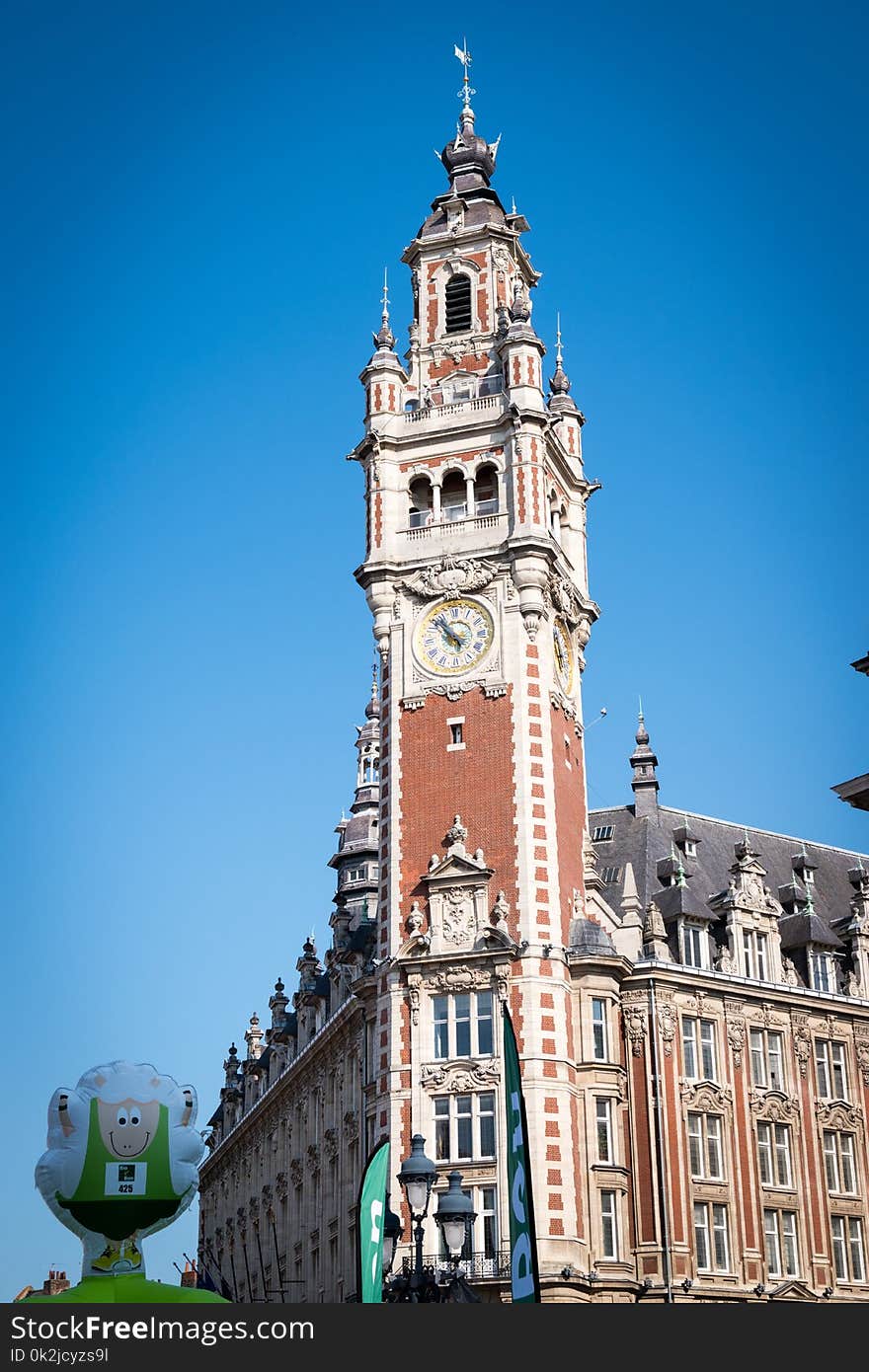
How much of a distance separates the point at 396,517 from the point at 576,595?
731 cm

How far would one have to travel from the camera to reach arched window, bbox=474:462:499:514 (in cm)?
6606

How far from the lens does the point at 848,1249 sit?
220ft

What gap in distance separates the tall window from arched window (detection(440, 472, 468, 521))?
70.7ft

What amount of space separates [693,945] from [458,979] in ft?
39.7

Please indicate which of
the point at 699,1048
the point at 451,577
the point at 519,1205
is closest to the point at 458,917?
the point at 699,1048

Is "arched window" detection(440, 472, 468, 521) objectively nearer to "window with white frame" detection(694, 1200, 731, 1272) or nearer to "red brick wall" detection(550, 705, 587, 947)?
"red brick wall" detection(550, 705, 587, 947)

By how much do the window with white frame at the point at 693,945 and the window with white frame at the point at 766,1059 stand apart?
10.6 feet

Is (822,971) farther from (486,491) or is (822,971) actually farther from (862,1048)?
(486,491)

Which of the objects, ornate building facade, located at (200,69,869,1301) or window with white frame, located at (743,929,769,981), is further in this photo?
window with white frame, located at (743,929,769,981)

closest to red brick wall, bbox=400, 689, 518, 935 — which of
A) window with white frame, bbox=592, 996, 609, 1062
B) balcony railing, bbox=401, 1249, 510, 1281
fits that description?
window with white frame, bbox=592, 996, 609, 1062

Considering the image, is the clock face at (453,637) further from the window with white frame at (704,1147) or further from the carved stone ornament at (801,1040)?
the carved stone ornament at (801,1040)

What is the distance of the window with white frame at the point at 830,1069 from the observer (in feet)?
226

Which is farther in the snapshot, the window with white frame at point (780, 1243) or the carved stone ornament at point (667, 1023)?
the window with white frame at point (780, 1243)

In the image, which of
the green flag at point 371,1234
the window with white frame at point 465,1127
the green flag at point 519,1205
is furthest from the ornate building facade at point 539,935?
the green flag at point 519,1205
